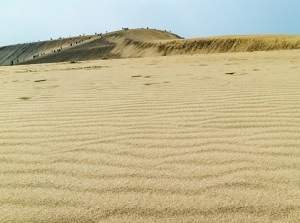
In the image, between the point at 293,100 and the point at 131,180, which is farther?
the point at 293,100

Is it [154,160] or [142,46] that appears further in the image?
[142,46]

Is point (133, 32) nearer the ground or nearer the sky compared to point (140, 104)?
nearer the sky

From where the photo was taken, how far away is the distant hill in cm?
Answer: 2230

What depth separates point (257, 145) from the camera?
2.15 meters

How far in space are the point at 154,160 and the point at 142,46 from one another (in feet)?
107

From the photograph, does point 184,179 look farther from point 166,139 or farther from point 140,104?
point 140,104

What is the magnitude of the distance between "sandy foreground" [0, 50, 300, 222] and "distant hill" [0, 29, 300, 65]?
16819 millimetres

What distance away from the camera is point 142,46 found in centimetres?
3384

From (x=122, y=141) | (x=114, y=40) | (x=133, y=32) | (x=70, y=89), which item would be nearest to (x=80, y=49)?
(x=114, y=40)

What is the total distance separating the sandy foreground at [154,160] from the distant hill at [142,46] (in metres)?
16.8

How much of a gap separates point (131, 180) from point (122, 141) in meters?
0.62

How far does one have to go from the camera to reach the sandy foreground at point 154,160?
1.43 metres

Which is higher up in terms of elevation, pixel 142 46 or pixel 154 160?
pixel 142 46

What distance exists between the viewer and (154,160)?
6.40ft
